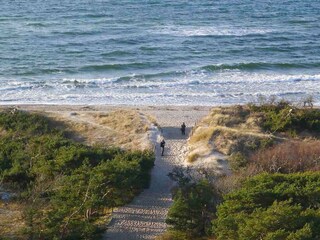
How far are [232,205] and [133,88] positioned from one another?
2779cm

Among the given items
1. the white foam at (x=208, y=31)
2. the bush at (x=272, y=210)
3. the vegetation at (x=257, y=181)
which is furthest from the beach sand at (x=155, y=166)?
the white foam at (x=208, y=31)

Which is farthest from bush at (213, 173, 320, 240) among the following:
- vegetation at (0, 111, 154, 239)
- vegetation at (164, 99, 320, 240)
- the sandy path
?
vegetation at (0, 111, 154, 239)

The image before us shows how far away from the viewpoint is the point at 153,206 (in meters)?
25.2

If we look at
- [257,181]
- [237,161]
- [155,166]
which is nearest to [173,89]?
[155,166]

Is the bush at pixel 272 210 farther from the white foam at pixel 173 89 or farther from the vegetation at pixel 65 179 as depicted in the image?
the white foam at pixel 173 89

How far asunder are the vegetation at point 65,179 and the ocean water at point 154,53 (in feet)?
46.7

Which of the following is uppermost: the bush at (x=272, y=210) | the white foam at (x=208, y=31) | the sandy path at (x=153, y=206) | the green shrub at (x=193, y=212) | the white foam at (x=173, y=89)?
the bush at (x=272, y=210)

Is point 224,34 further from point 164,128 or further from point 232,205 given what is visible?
point 232,205

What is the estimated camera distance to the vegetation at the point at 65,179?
20062 mm

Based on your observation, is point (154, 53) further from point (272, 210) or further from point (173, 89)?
point (272, 210)

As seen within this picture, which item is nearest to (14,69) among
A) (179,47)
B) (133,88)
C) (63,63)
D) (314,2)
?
(63,63)

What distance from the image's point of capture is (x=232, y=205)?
20.2 metres

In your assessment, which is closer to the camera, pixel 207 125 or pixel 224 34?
pixel 207 125

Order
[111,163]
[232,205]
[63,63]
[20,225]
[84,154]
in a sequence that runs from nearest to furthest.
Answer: [232,205]
[20,225]
[111,163]
[84,154]
[63,63]
